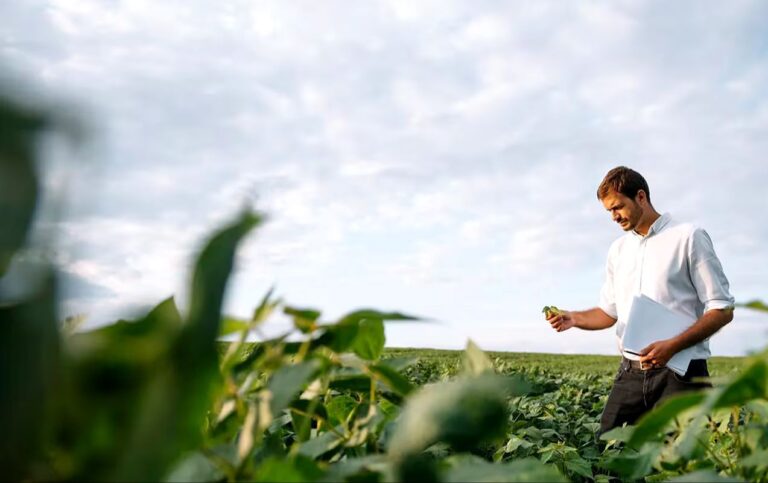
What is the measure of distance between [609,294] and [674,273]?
3.40 ft

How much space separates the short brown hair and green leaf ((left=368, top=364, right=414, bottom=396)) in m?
5.02

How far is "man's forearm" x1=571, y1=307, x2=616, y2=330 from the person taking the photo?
5.76 meters

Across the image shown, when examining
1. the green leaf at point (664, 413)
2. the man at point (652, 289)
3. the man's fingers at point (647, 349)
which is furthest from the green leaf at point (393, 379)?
the man's fingers at point (647, 349)

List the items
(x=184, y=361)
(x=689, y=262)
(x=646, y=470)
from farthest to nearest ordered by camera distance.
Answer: (x=689, y=262), (x=646, y=470), (x=184, y=361)

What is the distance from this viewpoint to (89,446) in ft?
1.35

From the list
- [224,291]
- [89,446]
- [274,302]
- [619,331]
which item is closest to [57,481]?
[89,446]

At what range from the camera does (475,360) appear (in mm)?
669

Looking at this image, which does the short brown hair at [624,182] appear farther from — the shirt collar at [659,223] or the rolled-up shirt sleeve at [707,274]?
the rolled-up shirt sleeve at [707,274]

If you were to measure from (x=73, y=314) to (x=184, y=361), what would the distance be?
0.07m

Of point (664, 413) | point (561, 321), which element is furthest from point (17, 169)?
point (561, 321)

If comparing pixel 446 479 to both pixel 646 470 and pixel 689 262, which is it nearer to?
pixel 646 470

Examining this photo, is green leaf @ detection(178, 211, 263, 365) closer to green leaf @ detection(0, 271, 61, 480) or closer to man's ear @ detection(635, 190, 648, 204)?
green leaf @ detection(0, 271, 61, 480)

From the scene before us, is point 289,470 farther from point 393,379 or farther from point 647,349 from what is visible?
point 647,349

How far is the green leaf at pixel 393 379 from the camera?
2.17 feet
